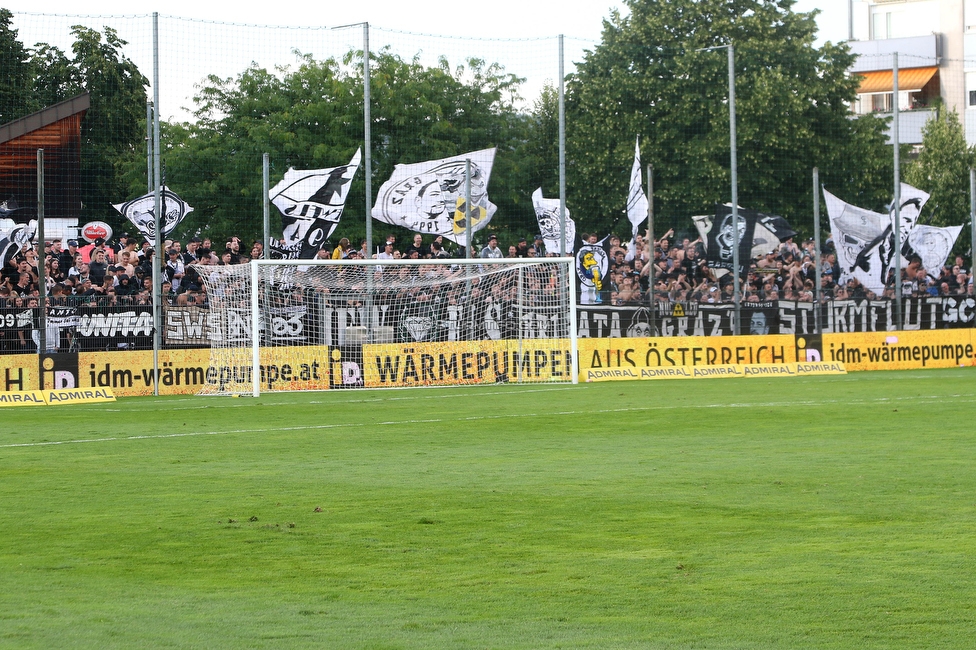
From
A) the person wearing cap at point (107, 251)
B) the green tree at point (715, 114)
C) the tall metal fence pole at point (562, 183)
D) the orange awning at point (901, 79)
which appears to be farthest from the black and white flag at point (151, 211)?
the orange awning at point (901, 79)

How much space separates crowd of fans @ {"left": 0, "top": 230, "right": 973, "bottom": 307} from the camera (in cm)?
2353

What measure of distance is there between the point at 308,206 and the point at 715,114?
17035mm

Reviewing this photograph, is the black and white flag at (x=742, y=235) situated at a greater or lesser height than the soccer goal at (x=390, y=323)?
greater

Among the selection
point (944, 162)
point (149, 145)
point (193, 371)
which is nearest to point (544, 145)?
point (149, 145)

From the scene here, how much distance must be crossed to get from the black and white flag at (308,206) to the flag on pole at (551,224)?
15.0ft

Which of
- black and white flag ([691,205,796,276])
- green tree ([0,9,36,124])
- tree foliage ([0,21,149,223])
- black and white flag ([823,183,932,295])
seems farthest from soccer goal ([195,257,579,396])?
black and white flag ([823,183,932,295])

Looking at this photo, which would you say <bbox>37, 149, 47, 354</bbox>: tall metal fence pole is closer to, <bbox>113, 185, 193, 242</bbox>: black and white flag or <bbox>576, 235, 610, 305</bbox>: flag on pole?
<bbox>113, 185, 193, 242</bbox>: black and white flag

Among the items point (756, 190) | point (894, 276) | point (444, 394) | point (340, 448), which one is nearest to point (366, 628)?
point (340, 448)

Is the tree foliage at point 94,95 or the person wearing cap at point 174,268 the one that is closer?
the person wearing cap at point 174,268

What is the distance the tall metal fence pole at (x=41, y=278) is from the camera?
21.6 m

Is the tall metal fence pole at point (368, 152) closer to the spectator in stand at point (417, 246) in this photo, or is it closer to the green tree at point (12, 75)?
the spectator in stand at point (417, 246)

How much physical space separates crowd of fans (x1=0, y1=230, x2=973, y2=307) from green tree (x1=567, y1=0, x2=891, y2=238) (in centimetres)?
499

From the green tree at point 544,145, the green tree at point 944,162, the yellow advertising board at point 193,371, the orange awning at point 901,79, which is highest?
the orange awning at point 901,79

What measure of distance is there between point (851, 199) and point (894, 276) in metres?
10.5
